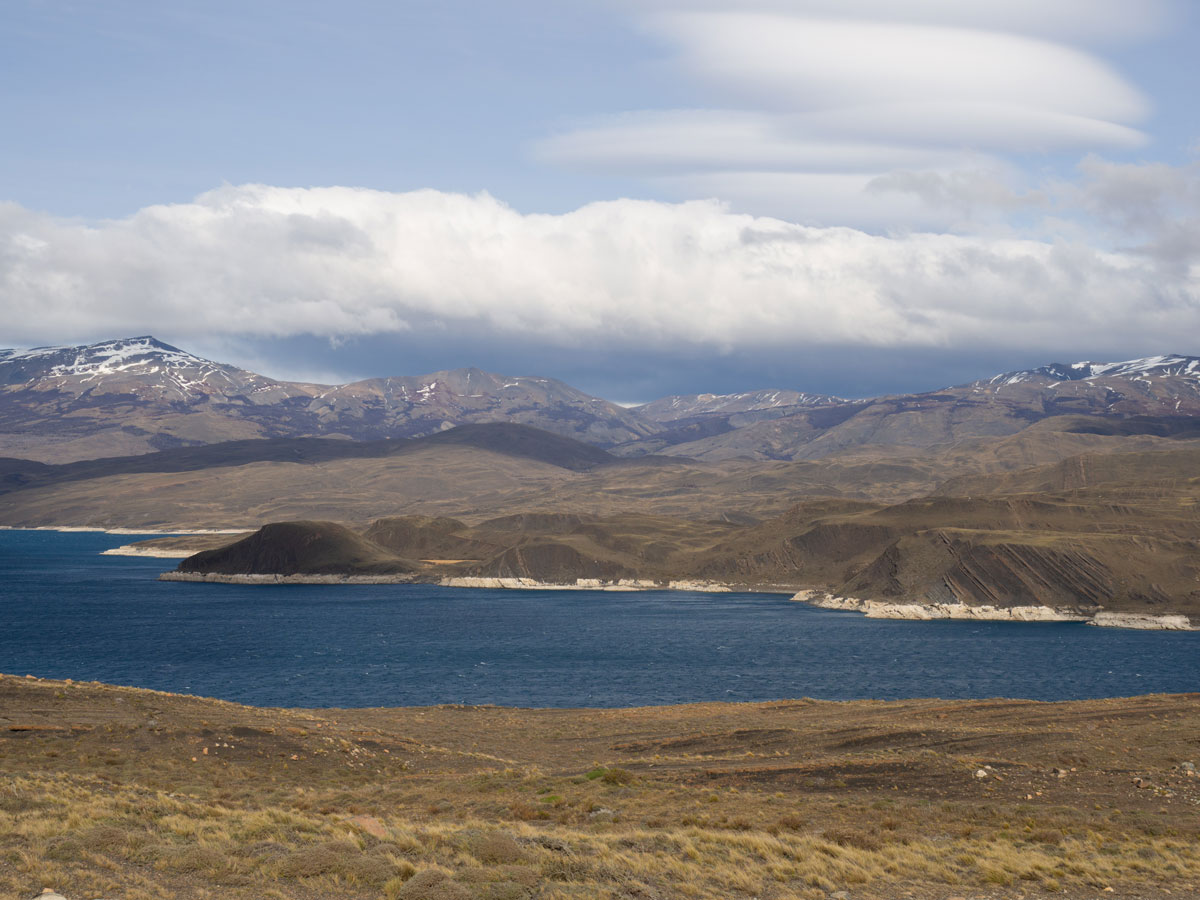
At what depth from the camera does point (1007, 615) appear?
15775cm

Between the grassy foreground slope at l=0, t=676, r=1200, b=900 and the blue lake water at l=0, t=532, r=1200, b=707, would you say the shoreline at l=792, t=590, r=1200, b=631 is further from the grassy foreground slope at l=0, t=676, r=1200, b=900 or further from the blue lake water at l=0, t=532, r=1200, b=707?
the grassy foreground slope at l=0, t=676, r=1200, b=900

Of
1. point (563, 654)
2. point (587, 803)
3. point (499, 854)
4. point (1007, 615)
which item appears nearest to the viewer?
point (499, 854)

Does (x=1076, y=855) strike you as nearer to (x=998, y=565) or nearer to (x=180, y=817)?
(x=180, y=817)

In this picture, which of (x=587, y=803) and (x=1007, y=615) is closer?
(x=587, y=803)

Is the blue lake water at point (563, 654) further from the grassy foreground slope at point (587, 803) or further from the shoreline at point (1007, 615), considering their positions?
the grassy foreground slope at point (587, 803)

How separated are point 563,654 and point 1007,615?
3011 inches

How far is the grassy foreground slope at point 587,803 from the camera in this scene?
23438 millimetres

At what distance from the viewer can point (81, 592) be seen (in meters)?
196

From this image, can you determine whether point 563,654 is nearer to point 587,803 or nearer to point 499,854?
point 587,803

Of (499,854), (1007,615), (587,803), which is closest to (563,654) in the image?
(1007,615)

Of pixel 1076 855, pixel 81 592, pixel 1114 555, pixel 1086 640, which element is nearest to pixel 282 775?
pixel 1076 855

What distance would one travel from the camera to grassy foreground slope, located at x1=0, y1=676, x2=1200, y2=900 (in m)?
23.4

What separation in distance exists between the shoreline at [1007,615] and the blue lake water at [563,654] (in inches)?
170

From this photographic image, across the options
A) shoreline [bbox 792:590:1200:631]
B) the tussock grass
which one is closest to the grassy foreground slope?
the tussock grass
